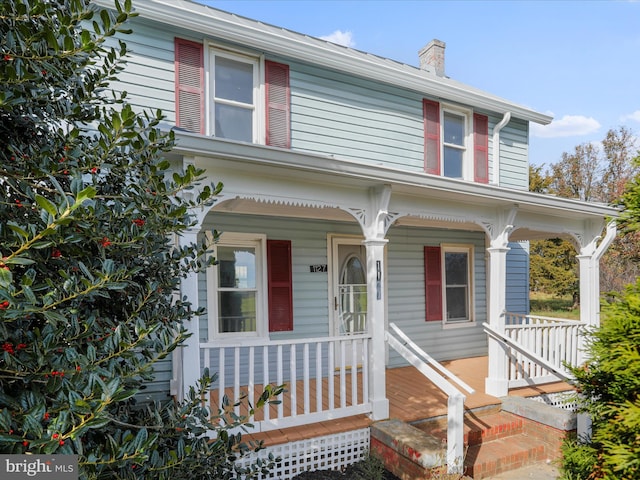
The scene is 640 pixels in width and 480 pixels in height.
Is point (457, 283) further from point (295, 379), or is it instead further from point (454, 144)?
point (295, 379)

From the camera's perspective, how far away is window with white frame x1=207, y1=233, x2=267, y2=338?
17.2 ft

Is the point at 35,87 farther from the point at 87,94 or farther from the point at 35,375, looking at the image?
the point at 35,375

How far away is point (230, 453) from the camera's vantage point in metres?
1.86

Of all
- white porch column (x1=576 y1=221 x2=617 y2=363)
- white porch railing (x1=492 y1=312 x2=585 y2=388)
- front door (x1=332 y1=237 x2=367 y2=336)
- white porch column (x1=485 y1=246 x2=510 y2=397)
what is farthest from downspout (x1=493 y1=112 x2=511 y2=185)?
front door (x1=332 y1=237 x2=367 y2=336)

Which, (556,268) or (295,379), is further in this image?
(556,268)

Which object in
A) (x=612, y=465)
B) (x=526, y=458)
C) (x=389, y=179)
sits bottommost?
(x=526, y=458)

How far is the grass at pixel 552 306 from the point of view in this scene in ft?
56.9

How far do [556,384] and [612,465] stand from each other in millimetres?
4602

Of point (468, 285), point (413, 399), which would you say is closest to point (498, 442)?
point (413, 399)

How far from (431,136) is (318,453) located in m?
5.60

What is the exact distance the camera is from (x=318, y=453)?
3.61m

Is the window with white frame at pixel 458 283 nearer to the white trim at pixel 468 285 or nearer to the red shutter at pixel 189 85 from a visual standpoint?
the white trim at pixel 468 285

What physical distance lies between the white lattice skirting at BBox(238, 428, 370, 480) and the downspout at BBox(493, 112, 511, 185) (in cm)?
567

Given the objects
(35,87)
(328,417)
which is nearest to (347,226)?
(328,417)
